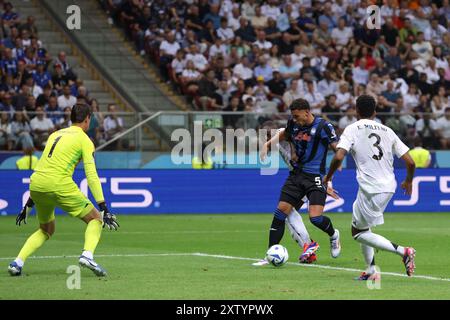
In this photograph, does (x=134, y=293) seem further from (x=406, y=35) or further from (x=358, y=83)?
(x=406, y=35)

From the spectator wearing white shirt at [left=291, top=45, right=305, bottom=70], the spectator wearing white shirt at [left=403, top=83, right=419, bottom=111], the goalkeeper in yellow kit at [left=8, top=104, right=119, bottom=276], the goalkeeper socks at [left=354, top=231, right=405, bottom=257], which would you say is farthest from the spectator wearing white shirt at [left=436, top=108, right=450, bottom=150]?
the goalkeeper in yellow kit at [left=8, top=104, right=119, bottom=276]

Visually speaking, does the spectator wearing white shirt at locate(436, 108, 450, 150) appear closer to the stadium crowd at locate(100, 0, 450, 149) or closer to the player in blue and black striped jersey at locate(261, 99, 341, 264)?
the stadium crowd at locate(100, 0, 450, 149)

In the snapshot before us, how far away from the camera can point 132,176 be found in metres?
25.3

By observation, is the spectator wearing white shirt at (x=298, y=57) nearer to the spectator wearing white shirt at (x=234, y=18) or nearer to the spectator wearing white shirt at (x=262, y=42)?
the spectator wearing white shirt at (x=262, y=42)

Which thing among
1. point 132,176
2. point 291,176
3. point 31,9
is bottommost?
point 132,176

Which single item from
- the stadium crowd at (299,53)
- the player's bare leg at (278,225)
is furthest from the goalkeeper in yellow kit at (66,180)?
the stadium crowd at (299,53)

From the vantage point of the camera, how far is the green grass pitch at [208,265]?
37.0 ft

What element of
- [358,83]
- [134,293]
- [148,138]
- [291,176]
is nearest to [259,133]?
[148,138]

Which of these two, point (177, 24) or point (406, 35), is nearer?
point (177, 24)

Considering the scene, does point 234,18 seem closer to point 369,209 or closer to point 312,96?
point 312,96

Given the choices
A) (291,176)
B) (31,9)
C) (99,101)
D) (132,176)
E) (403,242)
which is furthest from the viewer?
(31,9)

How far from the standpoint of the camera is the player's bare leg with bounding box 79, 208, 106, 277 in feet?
41.3

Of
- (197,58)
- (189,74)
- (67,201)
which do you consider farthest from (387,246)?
(197,58)

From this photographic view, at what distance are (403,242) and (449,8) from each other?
61.2ft
